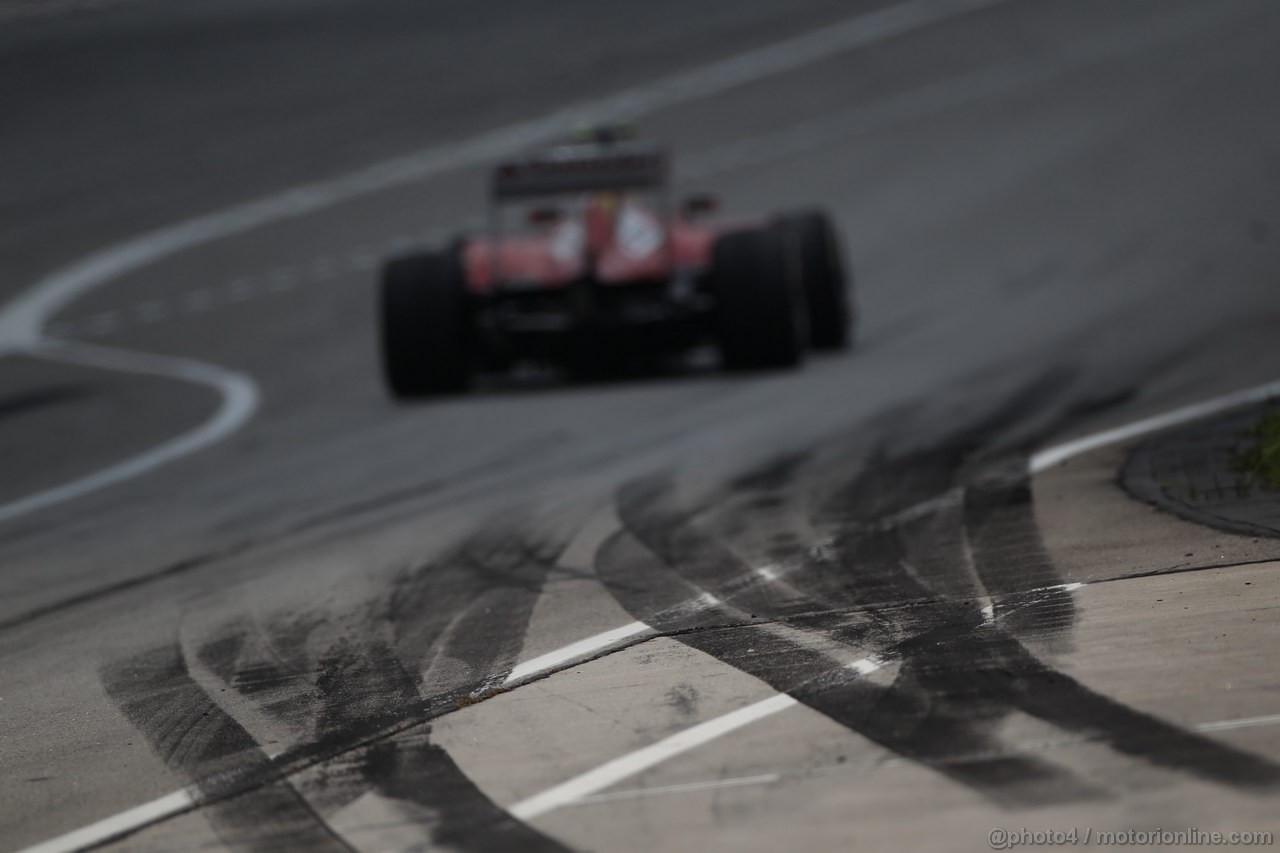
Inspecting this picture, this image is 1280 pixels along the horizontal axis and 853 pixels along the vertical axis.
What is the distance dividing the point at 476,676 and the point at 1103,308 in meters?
11.2

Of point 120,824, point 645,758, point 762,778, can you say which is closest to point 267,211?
point 120,824

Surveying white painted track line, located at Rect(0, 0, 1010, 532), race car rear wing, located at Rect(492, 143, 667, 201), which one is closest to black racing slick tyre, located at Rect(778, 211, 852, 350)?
race car rear wing, located at Rect(492, 143, 667, 201)

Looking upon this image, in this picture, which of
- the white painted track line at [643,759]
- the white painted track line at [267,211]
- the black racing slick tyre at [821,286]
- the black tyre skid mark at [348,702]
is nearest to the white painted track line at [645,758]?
the white painted track line at [643,759]

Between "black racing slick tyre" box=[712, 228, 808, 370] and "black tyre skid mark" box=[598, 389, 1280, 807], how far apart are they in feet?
13.5

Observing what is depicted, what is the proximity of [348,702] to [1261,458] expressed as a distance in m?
4.56

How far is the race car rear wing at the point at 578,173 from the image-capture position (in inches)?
565

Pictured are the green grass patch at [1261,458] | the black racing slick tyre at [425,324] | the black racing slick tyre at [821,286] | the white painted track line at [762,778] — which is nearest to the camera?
the white painted track line at [762,778]

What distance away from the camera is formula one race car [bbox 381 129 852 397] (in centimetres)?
1403

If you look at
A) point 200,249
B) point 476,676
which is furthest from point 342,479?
point 200,249

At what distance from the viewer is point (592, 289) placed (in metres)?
14.0

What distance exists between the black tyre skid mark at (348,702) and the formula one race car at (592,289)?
228 inches

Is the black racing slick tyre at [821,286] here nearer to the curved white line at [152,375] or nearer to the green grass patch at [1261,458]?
the curved white line at [152,375]

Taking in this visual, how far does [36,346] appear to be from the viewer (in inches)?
750

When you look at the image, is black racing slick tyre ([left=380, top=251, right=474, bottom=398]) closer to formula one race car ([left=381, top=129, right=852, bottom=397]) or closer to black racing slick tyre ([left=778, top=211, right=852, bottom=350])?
formula one race car ([left=381, top=129, right=852, bottom=397])
